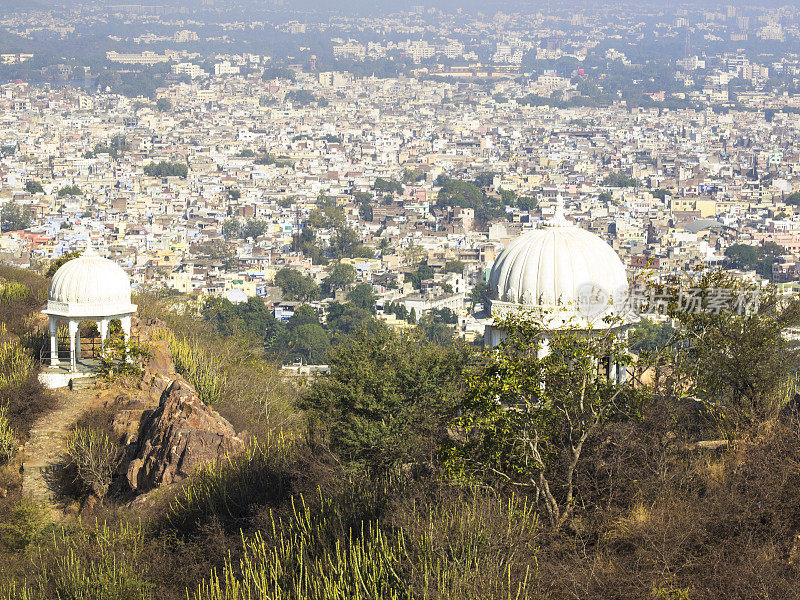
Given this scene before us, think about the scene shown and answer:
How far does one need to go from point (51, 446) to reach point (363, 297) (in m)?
41.0

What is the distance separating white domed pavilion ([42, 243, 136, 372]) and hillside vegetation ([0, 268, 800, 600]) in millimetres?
1753

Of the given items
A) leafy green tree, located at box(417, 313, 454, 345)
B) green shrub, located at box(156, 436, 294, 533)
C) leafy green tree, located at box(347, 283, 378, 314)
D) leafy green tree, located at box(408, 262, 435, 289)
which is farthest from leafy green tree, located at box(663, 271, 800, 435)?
leafy green tree, located at box(408, 262, 435, 289)

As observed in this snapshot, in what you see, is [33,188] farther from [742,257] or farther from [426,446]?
[426,446]

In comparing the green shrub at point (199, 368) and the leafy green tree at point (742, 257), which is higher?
the green shrub at point (199, 368)

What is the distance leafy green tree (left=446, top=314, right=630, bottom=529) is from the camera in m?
6.25

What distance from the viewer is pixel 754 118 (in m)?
139

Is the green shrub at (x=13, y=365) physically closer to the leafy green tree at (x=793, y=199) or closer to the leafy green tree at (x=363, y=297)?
the leafy green tree at (x=363, y=297)

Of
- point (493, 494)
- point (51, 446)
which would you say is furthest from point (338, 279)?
point (493, 494)

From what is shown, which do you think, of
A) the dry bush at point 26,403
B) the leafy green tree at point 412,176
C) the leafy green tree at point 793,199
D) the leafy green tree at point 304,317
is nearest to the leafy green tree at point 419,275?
the leafy green tree at point 304,317

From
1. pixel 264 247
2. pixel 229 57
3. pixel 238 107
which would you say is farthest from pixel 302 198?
pixel 229 57

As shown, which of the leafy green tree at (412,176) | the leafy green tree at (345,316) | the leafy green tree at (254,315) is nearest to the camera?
the leafy green tree at (254,315)

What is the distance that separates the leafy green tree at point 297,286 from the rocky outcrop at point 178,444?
43.5 metres

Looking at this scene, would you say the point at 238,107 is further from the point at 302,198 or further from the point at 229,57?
the point at 302,198

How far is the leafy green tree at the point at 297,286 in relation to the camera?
173ft
